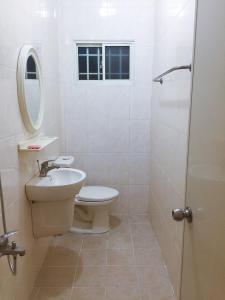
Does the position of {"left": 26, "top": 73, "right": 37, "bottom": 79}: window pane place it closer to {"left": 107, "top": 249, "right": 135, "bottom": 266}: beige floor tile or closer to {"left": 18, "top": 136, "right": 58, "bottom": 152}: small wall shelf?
{"left": 18, "top": 136, "right": 58, "bottom": 152}: small wall shelf

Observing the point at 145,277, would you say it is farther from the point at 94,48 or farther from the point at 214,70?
the point at 94,48

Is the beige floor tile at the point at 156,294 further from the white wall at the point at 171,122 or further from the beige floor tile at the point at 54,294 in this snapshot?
the beige floor tile at the point at 54,294

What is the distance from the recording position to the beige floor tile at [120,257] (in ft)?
7.11

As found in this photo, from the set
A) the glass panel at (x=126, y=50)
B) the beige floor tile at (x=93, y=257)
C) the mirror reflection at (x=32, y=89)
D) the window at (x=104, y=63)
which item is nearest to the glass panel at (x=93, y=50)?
the window at (x=104, y=63)

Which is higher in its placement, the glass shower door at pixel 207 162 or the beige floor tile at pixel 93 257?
the glass shower door at pixel 207 162

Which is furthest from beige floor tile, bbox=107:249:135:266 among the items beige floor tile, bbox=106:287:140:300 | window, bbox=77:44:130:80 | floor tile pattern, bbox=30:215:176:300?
window, bbox=77:44:130:80

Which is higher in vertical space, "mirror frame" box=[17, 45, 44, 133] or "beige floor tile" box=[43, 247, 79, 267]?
"mirror frame" box=[17, 45, 44, 133]

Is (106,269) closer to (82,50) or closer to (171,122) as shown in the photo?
(171,122)

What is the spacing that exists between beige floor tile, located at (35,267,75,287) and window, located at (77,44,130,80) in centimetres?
192

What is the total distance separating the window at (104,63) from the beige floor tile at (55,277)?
6.32 ft

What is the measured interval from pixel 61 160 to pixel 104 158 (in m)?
0.61

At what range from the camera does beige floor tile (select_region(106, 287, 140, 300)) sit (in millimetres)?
1790

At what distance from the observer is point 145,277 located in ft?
6.54

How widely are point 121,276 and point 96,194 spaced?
2.86 feet
